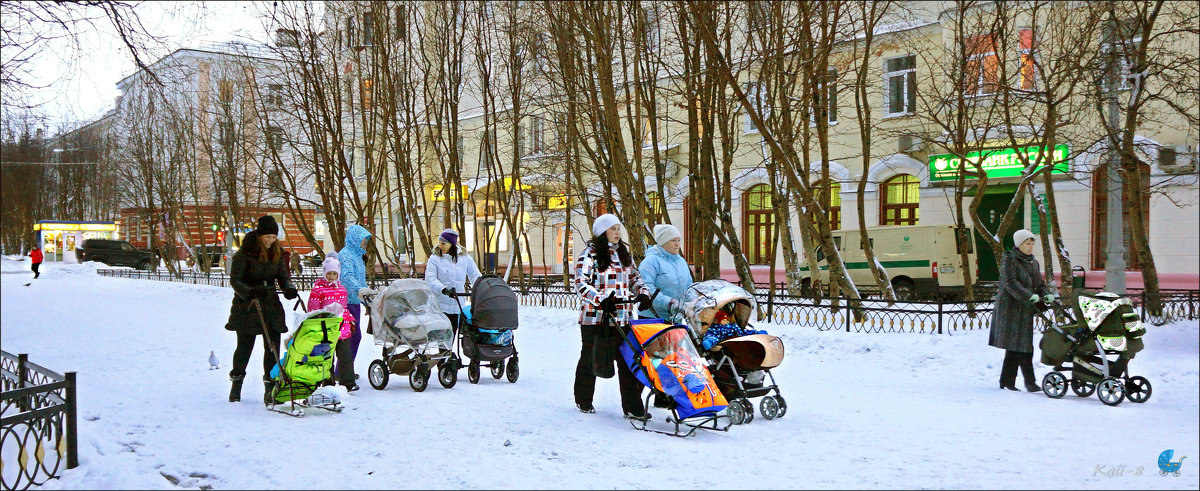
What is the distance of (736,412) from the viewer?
7719mm

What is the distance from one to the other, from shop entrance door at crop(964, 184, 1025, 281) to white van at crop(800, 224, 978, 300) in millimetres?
1036

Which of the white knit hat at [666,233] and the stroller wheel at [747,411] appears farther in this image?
the white knit hat at [666,233]

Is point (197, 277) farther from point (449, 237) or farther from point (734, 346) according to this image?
point (734, 346)

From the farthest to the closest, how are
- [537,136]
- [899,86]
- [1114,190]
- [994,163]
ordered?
[537,136]
[899,86]
[994,163]
[1114,190]

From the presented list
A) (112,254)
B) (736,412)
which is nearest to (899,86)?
(736,412)

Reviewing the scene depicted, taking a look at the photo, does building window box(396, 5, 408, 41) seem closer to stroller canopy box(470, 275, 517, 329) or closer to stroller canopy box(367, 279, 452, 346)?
stroller canopy box(367, 279, 452, 346)

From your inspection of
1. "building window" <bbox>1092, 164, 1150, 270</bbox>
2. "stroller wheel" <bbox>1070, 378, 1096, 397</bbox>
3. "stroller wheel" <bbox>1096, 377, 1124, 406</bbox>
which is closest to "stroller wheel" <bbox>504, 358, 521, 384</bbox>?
"stroller wheel" <bbox>1070, 378, 1096, 397</bbox>

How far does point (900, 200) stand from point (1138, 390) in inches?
671

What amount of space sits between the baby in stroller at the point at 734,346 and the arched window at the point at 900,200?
723 inches

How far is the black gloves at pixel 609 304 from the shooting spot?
25.7 ft

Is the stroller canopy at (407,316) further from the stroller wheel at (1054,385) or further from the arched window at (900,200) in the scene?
the arched window at (900,200)

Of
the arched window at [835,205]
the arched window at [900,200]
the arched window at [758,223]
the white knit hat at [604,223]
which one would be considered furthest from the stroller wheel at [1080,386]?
the arched window at [758,223]

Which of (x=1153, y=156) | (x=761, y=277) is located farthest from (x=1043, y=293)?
(x=761, y=277)

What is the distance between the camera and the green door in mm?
23948
